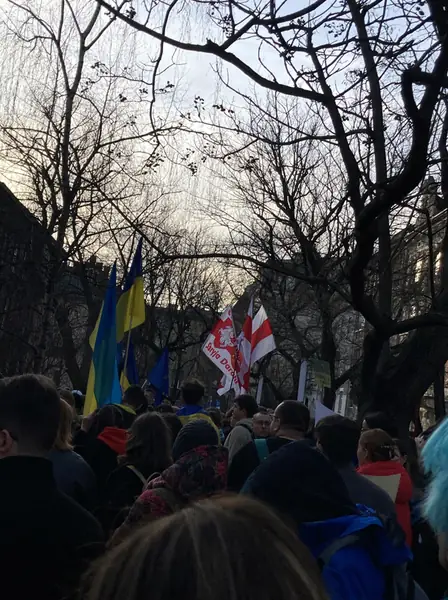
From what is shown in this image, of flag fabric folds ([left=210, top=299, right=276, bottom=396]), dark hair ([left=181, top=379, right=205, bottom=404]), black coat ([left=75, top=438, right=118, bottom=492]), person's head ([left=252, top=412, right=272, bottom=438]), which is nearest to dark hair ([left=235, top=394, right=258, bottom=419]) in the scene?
dark hair ([left=181, top=379, right=205, bottom=404])

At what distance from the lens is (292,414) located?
207 inches

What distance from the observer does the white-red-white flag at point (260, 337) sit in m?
14.8

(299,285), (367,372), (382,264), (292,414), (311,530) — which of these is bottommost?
(311,530)

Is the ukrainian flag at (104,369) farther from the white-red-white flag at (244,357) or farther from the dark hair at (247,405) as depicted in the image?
the white-red-white flag at (244,357)

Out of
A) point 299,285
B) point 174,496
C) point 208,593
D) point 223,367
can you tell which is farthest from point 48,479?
point 299,285

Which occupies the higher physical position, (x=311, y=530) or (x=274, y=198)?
(x=274, y=198)

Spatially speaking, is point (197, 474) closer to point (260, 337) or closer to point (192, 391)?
point (192, 391)

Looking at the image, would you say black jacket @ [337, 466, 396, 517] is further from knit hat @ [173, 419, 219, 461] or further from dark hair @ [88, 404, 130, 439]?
dark hair @ [88, 404, 130, 439]

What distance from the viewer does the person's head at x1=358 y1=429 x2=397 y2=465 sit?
16.6 ft

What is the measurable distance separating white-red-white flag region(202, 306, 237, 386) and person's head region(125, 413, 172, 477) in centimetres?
1057

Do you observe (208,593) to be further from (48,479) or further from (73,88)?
(73,88)

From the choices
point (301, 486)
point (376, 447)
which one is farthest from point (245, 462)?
point (301, 486)

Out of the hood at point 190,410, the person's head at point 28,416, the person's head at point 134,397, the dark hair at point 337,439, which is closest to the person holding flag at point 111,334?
the person's head at point 134,397

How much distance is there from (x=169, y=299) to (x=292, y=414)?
30.2 m
